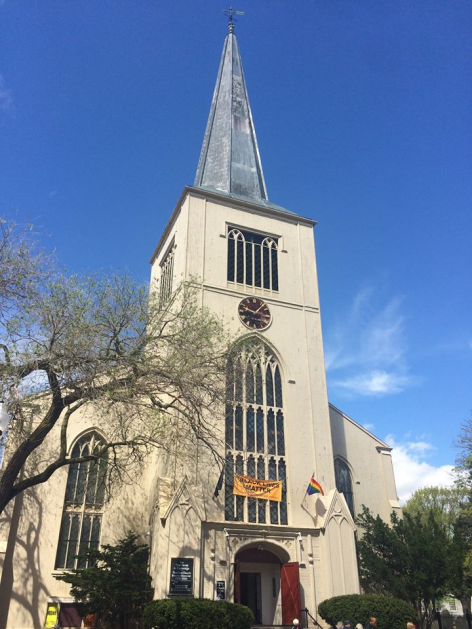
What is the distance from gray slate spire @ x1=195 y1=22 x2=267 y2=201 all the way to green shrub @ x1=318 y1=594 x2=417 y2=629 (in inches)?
799

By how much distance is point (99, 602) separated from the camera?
16078 millimetres

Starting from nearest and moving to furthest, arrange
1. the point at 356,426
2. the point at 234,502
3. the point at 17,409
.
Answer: the point at 17,409, the point at 234,502, the point at 356,426

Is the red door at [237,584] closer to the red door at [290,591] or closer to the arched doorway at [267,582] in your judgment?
the arched doorway at [267,582]

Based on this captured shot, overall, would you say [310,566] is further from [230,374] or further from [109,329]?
[109,329]

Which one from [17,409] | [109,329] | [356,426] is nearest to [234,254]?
[356,426]

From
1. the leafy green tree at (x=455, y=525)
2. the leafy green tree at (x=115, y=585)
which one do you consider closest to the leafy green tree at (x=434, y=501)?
the leafy green tree at (x=455, y=525)

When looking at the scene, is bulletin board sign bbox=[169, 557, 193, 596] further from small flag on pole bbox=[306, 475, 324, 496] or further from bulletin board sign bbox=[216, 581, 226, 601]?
small flag on pole bbox=[306, 475, 324, 496]

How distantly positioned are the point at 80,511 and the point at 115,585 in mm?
5001

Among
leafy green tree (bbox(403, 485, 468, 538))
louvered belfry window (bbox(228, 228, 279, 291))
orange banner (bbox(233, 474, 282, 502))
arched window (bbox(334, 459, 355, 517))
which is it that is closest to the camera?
orange banner (bbox(233, 474, 282, 502))

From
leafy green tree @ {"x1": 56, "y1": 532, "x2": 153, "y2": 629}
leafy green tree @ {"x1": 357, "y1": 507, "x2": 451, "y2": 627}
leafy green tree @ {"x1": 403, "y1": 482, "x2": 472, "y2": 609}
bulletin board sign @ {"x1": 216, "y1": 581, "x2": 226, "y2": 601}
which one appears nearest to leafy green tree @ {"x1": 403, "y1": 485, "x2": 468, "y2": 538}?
leafy green tree @ {"x1": 403, "y1": 482, "x2": 472, "y2": 609}

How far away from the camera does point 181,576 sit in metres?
17.5

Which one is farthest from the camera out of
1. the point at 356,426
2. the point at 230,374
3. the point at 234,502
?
the point at 356,426

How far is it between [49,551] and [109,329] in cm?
992

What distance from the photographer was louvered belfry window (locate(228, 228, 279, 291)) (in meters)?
25.8
